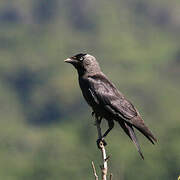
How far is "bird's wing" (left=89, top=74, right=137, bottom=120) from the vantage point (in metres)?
12.9

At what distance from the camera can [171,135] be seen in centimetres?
8981

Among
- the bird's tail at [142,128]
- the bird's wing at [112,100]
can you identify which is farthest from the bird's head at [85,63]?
the bird's tail at [142,128]

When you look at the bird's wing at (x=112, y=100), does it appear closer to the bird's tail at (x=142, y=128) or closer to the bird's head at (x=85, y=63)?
the bird's tail at (x=142, y=128)

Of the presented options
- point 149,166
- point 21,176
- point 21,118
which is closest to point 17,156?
point 21,176

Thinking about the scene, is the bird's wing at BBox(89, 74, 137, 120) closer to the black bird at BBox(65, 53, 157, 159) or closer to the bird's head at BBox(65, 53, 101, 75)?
the black bird at BBox(65, 53, 157, 159)

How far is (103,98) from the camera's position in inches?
521

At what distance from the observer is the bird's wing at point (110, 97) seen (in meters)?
12.9

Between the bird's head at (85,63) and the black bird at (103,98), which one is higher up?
the bird's head at (85,63)

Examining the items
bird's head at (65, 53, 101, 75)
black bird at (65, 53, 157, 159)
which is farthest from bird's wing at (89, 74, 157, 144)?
bird's head at (65, 53, 101, 75)

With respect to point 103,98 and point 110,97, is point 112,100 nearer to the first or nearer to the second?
point 110,97

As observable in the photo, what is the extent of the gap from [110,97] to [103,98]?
14 cm

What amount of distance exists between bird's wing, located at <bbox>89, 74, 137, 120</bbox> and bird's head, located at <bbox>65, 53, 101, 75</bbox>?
259 millimetres

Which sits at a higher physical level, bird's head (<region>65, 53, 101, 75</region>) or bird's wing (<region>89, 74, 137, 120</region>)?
bird's head (<region>65, 53, 101, 75</region>)

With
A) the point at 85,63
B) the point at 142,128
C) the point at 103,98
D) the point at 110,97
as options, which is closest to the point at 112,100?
the point at 110,97
